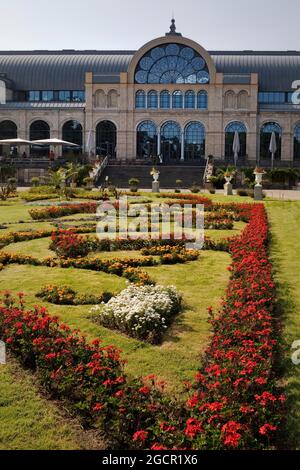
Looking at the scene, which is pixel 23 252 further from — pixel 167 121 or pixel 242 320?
pixel 167 121

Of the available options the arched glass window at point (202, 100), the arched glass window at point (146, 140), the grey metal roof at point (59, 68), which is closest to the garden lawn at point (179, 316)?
the arched glass window at point (146, 140)

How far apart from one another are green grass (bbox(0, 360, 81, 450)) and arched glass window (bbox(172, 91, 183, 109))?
52998 mm

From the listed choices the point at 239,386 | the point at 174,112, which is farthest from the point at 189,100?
the point at 239,386

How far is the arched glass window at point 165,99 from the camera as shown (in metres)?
58.1

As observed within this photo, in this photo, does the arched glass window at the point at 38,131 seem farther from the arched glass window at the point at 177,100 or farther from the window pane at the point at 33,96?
the arched glass window at the point at 177,100

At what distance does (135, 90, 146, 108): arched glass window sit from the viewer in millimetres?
58438

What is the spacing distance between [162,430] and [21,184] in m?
45.3

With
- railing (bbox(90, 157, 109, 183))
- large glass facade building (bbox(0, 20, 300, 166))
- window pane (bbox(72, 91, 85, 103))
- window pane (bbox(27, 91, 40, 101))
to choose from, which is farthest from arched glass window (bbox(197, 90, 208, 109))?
window pane (bbox(27, 91, 40, 101))

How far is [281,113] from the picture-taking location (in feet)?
191

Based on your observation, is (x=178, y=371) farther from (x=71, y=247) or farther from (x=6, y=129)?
(x=6, y=129)

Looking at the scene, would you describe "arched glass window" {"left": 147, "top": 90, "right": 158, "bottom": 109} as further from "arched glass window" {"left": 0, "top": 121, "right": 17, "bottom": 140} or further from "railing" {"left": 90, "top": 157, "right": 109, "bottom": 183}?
"arched glass window" {"left": 0, "top": 121, "right": 17, "bottom": 140}

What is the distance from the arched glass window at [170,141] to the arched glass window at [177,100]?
1727mm
